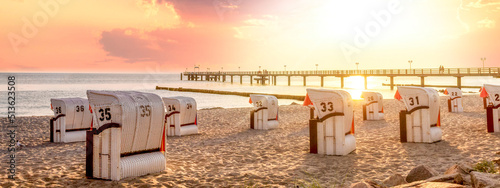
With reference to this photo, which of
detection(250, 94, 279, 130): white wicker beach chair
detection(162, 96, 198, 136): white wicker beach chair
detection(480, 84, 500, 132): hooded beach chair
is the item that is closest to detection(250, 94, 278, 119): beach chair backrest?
detection(250, 94, 279, 130): white wicker beach chair

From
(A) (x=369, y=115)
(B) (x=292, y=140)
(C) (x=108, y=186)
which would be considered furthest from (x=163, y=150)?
(A) (x=369, y=115)

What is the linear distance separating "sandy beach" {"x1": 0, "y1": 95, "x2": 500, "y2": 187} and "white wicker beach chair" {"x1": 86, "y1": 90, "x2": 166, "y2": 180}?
225 mm

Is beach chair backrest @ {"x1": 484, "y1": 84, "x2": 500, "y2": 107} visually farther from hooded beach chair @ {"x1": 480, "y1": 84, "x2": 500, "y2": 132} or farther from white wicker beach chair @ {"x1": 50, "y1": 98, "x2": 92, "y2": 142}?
white wicker beach chair @ {"x1": 50, "y1": 98, "x2": 92, "y2": 142}

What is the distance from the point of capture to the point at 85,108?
12469mm

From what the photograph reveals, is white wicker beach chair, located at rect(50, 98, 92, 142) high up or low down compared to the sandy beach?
up

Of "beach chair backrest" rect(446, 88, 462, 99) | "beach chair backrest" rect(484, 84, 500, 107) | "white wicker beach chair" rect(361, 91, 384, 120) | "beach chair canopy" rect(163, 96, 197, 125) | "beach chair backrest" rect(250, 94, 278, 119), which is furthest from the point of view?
"beach chair backrest" rect(446, 88, 462, 99)

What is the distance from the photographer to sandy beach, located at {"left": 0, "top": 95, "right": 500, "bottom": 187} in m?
7.00

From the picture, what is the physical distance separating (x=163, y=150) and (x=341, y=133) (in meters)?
4.44

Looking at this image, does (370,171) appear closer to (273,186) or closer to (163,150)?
(273,186)

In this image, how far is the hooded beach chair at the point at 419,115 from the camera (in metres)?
11.0

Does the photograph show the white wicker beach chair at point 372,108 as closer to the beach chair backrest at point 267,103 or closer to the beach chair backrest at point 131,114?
the beach chair backrest at point 267,103

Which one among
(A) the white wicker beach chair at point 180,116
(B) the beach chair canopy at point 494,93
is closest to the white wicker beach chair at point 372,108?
(B) the beach chair canopy at point 494,93

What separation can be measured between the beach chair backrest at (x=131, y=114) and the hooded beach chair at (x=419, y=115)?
7513mm

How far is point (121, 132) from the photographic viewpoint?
6.77 metres
